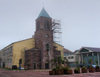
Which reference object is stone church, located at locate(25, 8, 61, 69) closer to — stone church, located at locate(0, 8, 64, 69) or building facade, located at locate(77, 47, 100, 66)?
stone church, located at locate(0, 8, 64, 69)

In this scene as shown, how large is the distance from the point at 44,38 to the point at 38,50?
376 centimetres

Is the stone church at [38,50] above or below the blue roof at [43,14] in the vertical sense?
below

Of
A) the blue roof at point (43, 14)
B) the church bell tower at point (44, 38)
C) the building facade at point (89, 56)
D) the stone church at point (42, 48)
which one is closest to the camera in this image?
the stone church at point (42, 48)

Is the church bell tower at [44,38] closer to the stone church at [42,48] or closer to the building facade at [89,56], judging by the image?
the stone church at [42,48]

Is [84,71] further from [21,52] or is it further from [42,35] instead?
[21,52]

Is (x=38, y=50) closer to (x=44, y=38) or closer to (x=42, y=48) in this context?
(x=42, y=48)

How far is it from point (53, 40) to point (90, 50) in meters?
11.2

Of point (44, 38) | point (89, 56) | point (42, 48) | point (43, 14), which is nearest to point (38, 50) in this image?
point (42, 48)

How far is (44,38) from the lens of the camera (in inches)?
1597

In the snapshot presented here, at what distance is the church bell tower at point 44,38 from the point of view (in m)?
39.8

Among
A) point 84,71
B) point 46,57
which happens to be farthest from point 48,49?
point 84,71

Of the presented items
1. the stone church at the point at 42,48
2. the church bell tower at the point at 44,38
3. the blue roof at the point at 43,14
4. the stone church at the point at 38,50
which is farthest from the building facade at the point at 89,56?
the blue roof at the point at 43,14

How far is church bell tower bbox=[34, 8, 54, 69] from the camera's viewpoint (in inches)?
1565

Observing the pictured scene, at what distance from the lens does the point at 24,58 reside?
4128 cm
